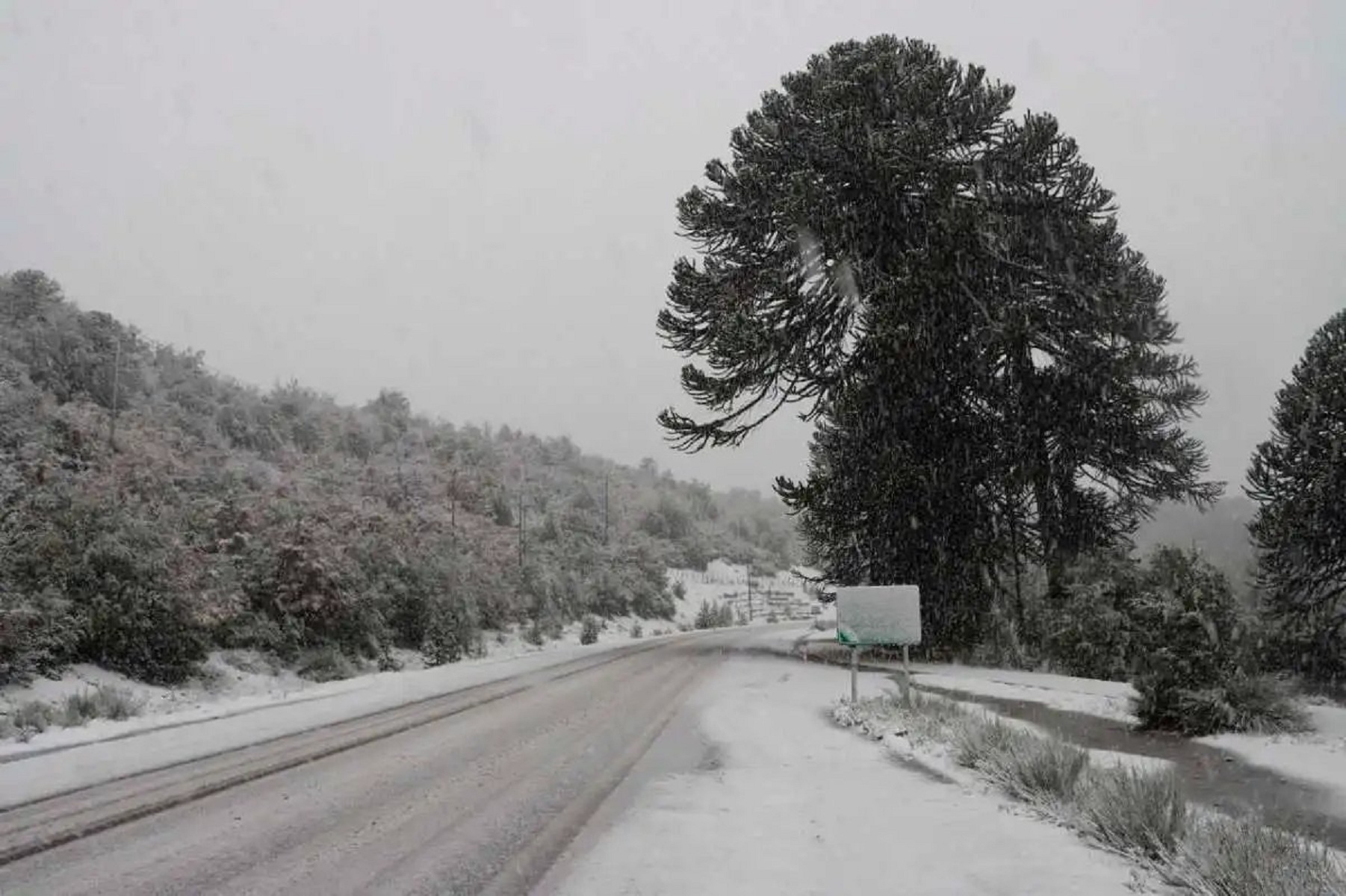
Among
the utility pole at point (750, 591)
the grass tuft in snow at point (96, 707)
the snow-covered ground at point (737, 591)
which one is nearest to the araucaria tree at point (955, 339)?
the grass tuft in snow at point (96, 707)

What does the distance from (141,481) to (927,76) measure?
59.7 feet

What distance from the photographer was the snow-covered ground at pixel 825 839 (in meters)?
4.44

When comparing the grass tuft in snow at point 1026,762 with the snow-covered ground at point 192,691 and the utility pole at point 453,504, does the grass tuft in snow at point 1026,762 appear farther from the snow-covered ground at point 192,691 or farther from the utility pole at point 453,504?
the utility pole at point 453,504

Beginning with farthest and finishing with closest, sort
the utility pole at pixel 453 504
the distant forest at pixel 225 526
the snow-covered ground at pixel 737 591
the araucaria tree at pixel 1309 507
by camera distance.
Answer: the snow-covered ground at pixel 737 591, the utility pole at pixel 453 504, the araucaria tree at pixel 1309 507, the distant forest at pixel 225 526

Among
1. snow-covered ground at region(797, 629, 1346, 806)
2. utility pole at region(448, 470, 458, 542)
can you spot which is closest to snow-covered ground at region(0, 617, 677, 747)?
utility pole at region(448, 470, 458, 542)

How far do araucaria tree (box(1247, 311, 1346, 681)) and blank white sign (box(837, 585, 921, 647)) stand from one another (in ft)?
22.0

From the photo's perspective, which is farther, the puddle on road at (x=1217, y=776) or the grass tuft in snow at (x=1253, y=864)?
the puddle on road at (x=1217, y=776)

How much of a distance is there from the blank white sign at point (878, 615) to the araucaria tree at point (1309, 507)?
670cm

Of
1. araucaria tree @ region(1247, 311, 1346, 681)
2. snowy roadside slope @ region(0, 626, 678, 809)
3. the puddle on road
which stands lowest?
snowy roadside slope @ region(0, 626, 678, 809)

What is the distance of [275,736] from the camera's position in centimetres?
884

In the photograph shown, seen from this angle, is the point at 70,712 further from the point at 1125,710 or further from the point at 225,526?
the point at 1125,710

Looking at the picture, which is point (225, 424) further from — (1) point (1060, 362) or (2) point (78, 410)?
(1) point (1060, 362)

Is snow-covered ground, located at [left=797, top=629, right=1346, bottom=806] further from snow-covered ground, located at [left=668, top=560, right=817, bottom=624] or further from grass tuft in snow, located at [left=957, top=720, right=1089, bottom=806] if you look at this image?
snow-covered ground, located at [left=668, top=560, right=817, bottom=624]

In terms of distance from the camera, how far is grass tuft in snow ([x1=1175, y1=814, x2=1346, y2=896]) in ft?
12.5
